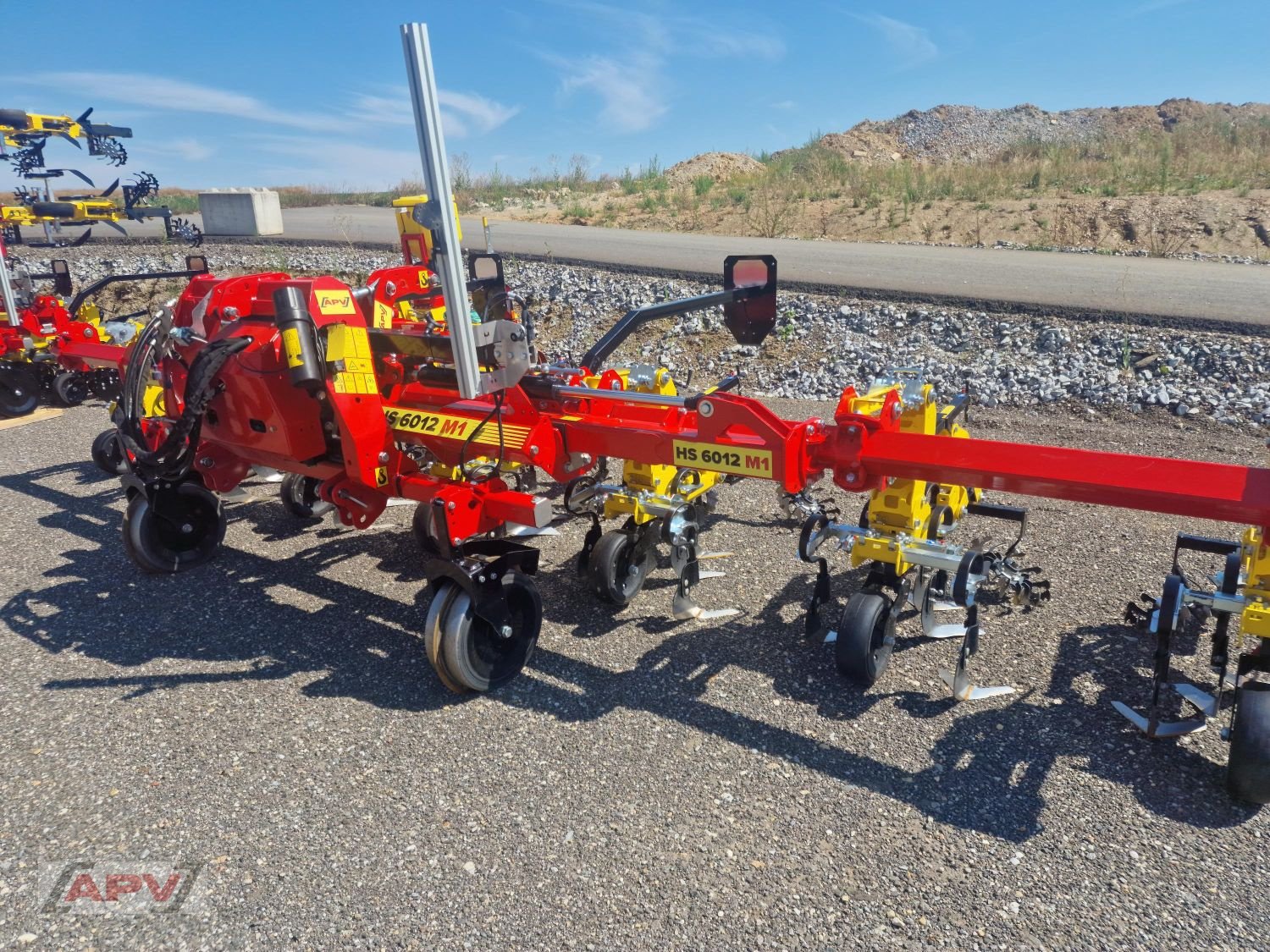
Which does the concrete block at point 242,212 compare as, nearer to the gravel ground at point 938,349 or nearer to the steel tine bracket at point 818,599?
the gravel ground at point 938,349

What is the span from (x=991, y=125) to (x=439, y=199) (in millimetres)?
52331

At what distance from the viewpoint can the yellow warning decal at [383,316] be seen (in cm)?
624

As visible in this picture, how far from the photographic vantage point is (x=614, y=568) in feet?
16.3

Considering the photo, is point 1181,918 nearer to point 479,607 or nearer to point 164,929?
point 479,607

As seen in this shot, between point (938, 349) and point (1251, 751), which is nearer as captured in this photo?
point (1251, 751)

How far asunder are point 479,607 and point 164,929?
1.64 meters

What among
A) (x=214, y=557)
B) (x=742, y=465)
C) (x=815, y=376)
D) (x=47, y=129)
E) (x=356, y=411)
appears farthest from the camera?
(x=47, y=129)

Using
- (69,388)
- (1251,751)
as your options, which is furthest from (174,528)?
(69,388)

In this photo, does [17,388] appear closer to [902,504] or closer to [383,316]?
[383,316]

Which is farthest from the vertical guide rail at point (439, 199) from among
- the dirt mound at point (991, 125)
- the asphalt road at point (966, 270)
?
the dirt mound at point (991, 125)

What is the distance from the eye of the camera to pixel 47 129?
672 inches

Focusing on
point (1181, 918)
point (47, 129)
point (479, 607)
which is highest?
point (47, 129)

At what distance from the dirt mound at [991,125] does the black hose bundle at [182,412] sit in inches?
1637

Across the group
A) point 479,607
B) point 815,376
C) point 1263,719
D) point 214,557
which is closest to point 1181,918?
point 1263,719
